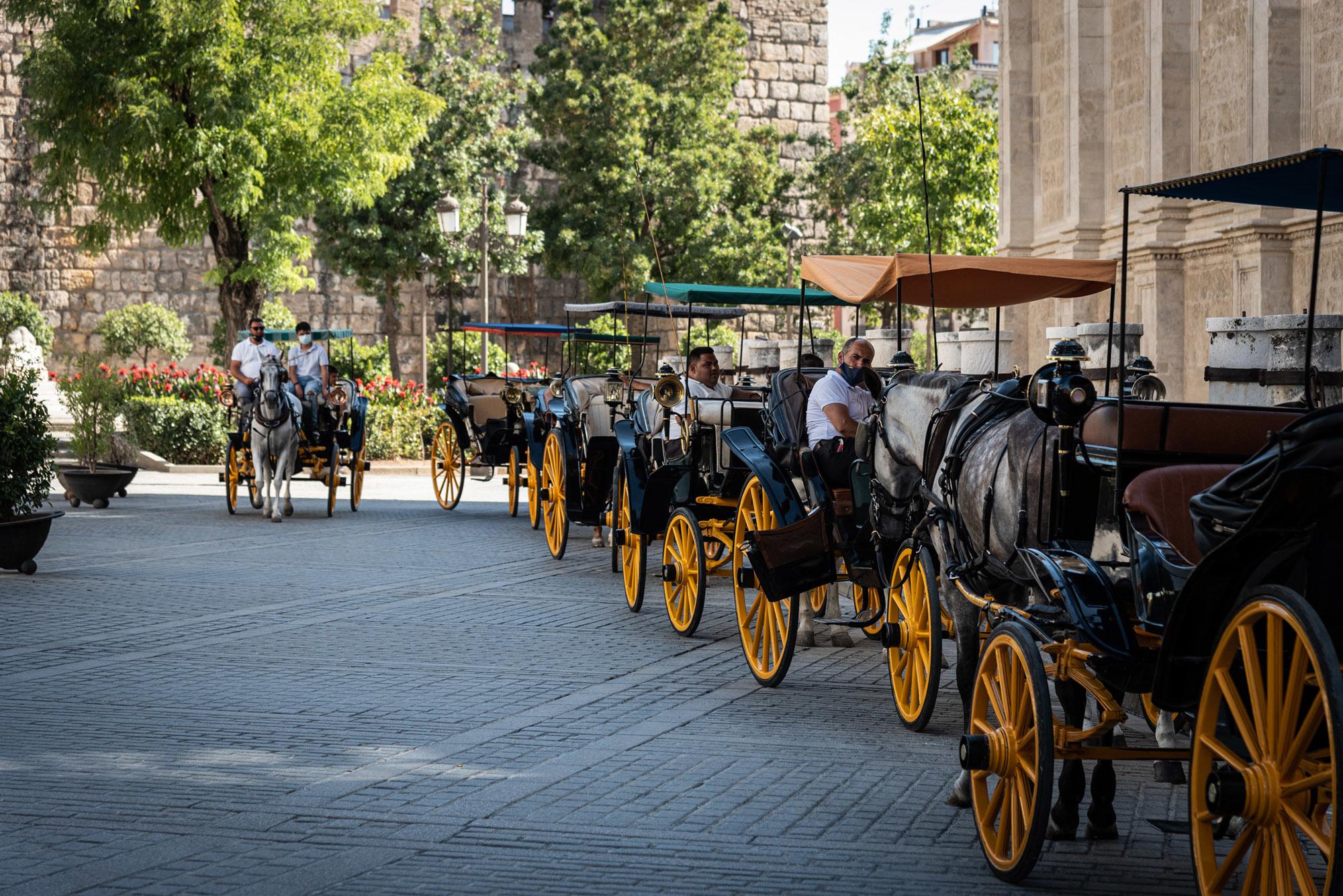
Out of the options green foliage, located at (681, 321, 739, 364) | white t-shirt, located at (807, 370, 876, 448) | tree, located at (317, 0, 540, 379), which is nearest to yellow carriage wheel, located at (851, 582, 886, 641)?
white t-shirt, located at (807, 370, 876, 448)

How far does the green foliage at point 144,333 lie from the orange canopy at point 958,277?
102 ft

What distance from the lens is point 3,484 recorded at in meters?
12.6

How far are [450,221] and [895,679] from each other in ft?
78.6

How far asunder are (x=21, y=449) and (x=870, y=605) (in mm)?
6977

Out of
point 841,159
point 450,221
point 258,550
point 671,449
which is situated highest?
point 841,159

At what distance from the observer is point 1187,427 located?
17.0 feet

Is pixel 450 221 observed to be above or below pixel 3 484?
above

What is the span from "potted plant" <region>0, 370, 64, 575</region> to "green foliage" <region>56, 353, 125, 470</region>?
21.9 ft

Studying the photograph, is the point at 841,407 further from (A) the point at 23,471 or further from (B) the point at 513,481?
(B) the point at 513,481

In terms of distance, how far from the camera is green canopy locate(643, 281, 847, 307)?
43.1 ft

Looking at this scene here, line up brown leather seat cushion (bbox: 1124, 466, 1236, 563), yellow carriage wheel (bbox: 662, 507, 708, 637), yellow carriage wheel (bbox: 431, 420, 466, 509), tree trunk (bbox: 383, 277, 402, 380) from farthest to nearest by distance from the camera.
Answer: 1. tree trunk (bbox: 383, 277, 402, 380)
2. yellow carriage wheel (bbox: 431, 420, 466, 509)
3. yellow carriage wheel (bbox: 662, 507, 708, 637)
4. brown leather seat cushion (bbox: 1124, 466, 1236, 563)

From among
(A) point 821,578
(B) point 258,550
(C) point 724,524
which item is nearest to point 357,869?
(A) point 821,578

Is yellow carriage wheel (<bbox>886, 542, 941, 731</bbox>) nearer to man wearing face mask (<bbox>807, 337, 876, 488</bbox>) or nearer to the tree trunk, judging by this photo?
man wearing face mask (<bbox>807, 337, 876, 488</bbox>)

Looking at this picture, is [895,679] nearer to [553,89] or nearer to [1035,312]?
[1035,312]
